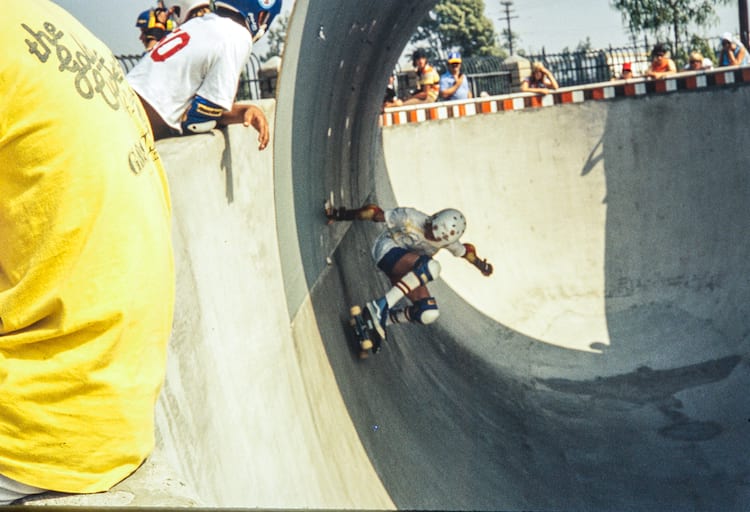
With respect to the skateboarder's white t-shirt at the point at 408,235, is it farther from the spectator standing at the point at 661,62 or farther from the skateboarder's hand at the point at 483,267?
the spectator standing at the point at 661,62

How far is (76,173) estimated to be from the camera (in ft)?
5.31

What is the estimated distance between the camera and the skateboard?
5.75 m

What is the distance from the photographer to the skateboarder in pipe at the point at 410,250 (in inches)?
236

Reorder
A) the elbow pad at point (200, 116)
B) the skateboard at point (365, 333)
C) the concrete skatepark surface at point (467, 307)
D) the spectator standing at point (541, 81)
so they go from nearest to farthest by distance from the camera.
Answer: the concrete skatepark surface at point (467, 307)
the elbow pad at point (200, 116)
the skateboard at point (365, 333)
the spectator standing at point (541, 81)

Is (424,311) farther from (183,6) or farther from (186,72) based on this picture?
(186,72)

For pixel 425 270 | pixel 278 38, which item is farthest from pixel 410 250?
pixel 278 38

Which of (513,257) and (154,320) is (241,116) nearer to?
(154,320)

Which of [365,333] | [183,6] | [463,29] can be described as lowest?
[365,333]

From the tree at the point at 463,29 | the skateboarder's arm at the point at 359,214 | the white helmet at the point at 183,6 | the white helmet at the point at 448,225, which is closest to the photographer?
the white helmet at the point at 183,6

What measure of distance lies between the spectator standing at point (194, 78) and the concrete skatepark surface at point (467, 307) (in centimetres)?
18

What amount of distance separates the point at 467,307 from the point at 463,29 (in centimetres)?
5032

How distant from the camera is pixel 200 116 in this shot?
12.3 ft

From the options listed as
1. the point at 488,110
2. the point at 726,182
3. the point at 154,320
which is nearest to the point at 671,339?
the point at 726,182

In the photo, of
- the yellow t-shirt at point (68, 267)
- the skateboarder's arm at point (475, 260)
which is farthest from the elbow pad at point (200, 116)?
the skateboarder's arm at point (475, 260)
